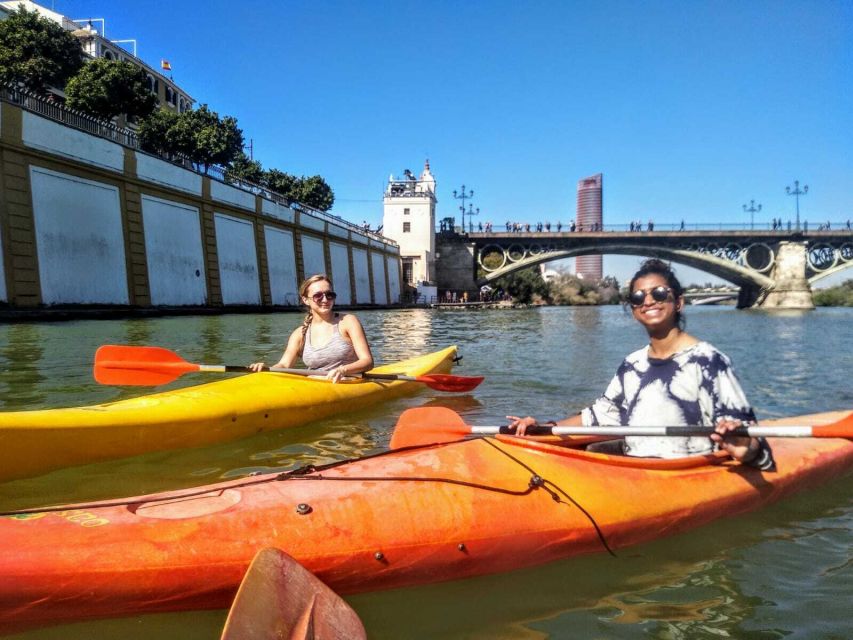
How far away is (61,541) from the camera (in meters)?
2.34

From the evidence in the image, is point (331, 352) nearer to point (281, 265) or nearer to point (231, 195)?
point (231, 195)

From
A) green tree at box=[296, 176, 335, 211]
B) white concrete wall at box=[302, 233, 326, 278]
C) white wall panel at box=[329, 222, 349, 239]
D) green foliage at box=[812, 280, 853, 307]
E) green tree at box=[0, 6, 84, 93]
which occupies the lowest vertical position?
green foliage at box=[812, 280, 853, 307]

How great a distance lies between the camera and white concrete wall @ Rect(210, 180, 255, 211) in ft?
89.8

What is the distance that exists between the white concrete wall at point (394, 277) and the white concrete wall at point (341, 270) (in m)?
9.49

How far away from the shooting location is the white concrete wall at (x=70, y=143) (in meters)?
17.3

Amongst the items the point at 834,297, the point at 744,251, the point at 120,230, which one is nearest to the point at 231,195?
the point at 120,230

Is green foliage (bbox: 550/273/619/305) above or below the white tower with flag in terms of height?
below

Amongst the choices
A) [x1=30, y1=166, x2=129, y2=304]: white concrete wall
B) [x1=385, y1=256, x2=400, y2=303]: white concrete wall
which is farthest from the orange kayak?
[x1=385, y1=256, x2=400, y2=303]: white concrete wall

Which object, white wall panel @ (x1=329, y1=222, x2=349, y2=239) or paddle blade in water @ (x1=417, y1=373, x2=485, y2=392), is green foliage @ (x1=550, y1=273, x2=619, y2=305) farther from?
paddle blade in water @ (x1=417, y1=373, x2=485, y2=392)

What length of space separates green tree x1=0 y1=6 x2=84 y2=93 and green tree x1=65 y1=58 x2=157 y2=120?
201cm

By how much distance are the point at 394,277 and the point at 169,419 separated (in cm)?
5014

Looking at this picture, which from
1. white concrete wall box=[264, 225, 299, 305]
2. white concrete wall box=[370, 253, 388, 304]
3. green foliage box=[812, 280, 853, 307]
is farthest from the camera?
green foliage box=[812, 280, 853, 307]

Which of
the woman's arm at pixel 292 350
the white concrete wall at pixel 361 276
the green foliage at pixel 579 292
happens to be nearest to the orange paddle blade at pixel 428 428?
the woman's arm at pixel 292 350

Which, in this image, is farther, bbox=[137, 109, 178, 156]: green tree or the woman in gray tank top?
bbox=[137, 109, 178, 156]: green tree
